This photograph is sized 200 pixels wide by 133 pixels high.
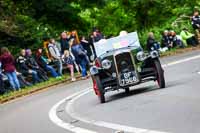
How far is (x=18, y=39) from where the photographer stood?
3350 centimetres

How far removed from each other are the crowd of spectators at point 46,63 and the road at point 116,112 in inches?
206

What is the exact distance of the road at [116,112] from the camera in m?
11.3

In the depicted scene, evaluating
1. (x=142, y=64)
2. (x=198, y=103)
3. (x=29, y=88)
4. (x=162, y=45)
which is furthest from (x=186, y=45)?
(x=198, y=103)

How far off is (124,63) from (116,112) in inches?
146

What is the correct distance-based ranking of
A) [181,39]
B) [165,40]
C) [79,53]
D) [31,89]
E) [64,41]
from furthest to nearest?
1. [181,39]
2. [165,40]
3. [64,41]
4. [79,53]
5. [31,89]

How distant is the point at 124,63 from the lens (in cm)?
1769

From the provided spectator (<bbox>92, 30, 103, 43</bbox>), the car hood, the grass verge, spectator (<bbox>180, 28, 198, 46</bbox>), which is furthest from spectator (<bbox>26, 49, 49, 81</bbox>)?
the car hood

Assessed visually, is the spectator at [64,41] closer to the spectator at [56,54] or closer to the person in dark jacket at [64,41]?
the person in dark jacket at [64,41]

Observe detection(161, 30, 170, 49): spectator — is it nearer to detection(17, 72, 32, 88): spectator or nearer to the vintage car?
detection(17, 72, 32, 88): spectator

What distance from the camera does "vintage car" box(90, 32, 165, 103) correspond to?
57.2 ft

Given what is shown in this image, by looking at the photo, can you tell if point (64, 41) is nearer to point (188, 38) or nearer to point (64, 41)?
point (64, 41)

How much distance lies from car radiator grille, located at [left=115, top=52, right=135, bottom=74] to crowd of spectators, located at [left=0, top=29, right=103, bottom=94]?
993 centimetres

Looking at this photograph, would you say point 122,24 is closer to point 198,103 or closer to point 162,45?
point 162,45

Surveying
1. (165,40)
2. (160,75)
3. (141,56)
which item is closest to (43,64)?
(165,40)
